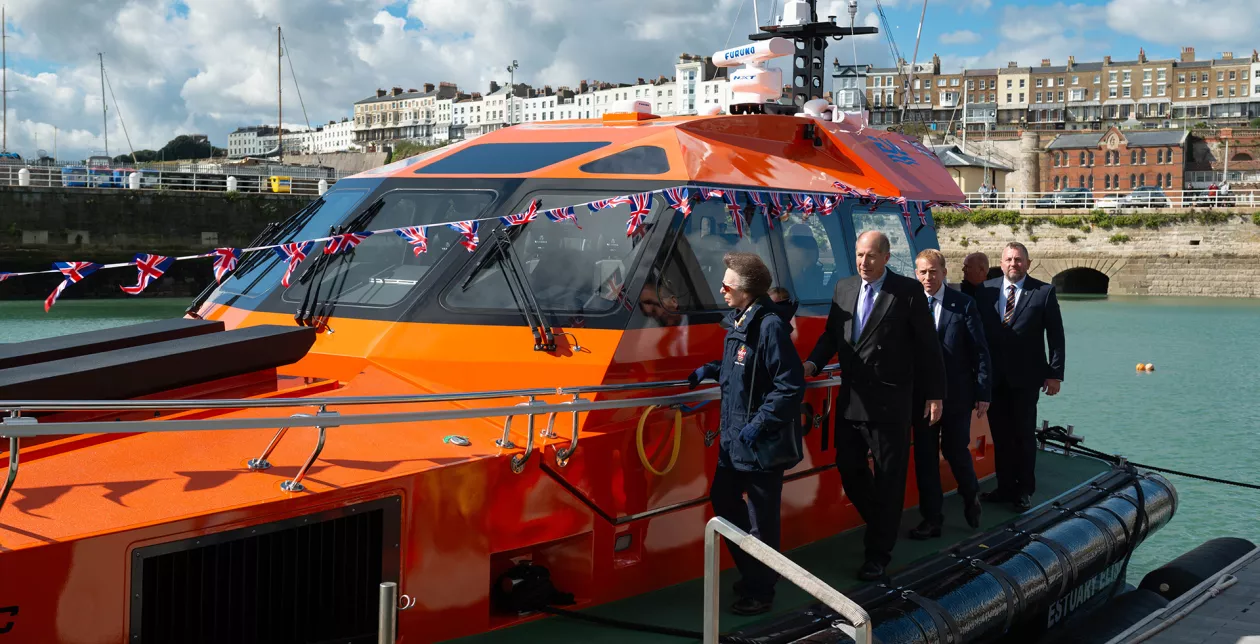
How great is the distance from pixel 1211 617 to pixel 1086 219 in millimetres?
49390

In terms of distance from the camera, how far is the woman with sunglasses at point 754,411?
4.33m

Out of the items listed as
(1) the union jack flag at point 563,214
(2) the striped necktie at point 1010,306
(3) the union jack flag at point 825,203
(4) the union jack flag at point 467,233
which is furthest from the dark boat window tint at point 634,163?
(2) the striped necktie at point 1010,306

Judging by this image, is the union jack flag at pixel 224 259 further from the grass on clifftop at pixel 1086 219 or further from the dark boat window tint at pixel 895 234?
the grass on clifftop at pixel 1086 219

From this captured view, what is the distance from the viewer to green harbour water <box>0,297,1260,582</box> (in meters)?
11.9

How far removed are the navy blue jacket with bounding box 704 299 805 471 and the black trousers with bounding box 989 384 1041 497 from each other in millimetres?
2948

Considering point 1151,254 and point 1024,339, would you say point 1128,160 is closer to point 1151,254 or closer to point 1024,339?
point 1151,254

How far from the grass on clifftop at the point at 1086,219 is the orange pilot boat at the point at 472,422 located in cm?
4581

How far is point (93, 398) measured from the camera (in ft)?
12.2

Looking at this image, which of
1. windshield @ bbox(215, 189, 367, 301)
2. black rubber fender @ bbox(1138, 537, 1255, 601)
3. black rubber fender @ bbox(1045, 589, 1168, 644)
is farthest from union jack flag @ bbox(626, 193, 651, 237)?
black rubber fender @ bbox(1138, 537, 1255, 601)

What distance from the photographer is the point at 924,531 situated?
591 cm

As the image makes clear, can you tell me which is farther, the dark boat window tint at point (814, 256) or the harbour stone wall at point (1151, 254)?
the harbour stone wall at point (1151, 254)

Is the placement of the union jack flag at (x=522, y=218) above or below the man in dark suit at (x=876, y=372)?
above

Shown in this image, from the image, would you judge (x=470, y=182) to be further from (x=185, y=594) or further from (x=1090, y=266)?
(x=1090, y=266)

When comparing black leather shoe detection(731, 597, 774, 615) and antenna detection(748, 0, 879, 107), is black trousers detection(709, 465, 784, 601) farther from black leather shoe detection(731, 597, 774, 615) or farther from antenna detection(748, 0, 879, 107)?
antenna detection(748, 0, 879, 107)
